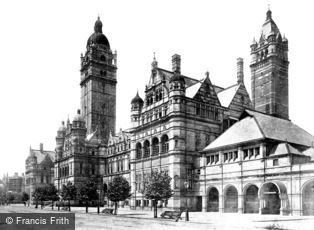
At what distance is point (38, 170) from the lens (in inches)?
4961

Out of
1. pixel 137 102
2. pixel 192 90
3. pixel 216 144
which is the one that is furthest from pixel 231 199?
pixel 137 102

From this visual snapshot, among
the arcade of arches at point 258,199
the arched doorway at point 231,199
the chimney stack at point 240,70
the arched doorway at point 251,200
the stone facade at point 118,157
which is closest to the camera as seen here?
the arcade of arches at point 258,199

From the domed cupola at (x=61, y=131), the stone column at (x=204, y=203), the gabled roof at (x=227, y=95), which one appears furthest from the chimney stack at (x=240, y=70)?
the domed cupola at (x=61, y=131)

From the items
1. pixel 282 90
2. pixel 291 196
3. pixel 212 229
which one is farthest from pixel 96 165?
pixel 212 229

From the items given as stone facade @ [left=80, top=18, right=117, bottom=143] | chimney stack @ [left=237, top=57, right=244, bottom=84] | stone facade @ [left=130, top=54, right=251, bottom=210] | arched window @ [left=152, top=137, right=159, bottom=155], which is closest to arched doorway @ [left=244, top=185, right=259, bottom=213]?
stone facade @ [left=130, top=54, right=251, bottom=210]

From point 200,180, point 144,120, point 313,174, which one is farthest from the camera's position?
point 144,120

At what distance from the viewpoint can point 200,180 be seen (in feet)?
177

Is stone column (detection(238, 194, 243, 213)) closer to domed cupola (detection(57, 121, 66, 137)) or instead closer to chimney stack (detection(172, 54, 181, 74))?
chimney stack (detection(172, 54, 181, 74))

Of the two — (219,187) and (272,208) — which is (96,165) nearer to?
(219,187)

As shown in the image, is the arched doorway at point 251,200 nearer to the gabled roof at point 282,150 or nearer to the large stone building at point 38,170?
the gabled roof at point 282,150

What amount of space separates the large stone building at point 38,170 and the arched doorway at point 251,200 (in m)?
93.2

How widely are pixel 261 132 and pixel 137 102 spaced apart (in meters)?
27.3

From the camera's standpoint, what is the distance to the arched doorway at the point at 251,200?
4544 cm

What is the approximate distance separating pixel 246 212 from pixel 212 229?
23431mm
